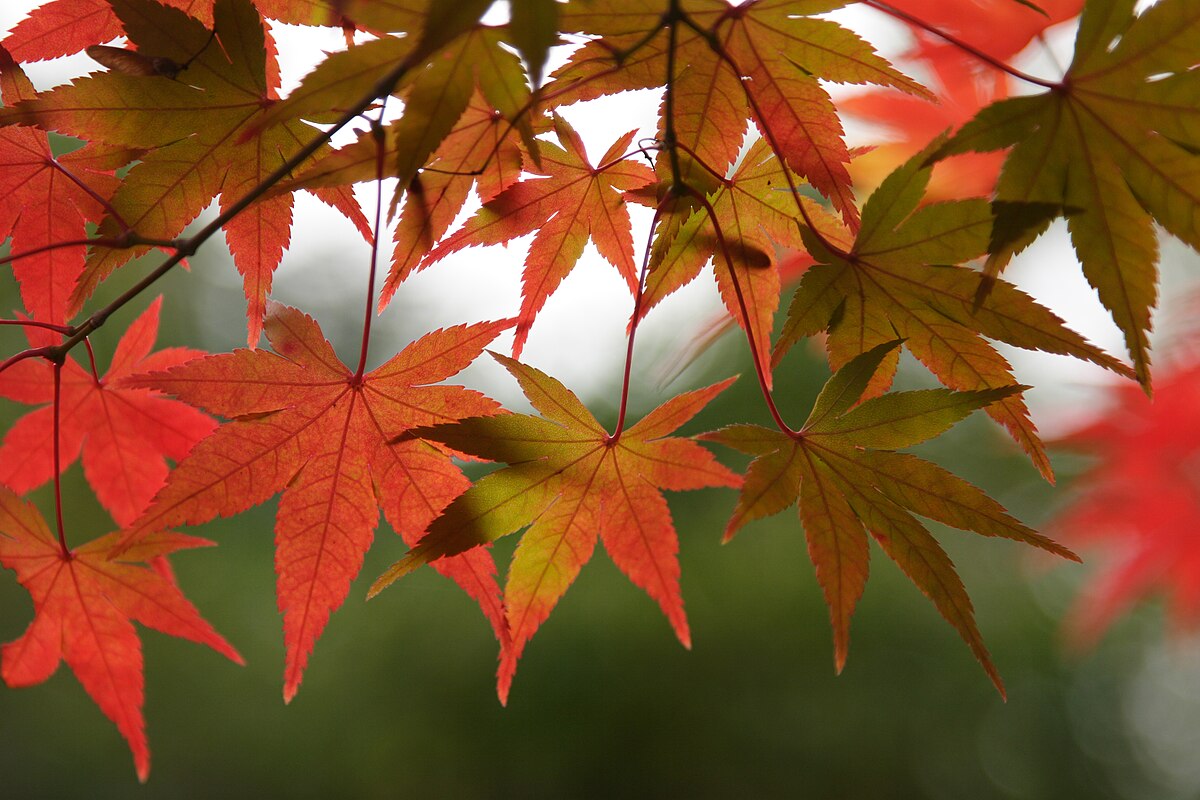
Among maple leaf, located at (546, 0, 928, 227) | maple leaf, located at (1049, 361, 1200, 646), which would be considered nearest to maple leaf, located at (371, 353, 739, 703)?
maple leaf, located at (546, 0, 928, 227)

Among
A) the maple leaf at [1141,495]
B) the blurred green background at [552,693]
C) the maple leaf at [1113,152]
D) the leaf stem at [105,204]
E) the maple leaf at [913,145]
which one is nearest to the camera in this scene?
the maple leaf at [1113,152]

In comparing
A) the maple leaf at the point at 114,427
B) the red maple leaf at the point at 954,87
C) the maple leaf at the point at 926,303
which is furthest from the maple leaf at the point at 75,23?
the red maple leaf at the point at 954,87

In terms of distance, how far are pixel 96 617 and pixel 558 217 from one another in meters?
0.57

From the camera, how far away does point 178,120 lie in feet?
1.88

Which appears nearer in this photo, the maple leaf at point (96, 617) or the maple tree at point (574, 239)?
the maple tree at point (574, 239)

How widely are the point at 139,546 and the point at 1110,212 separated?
2.49 ft

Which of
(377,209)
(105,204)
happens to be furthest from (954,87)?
(105,204)

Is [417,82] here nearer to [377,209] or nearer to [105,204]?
[377,209]

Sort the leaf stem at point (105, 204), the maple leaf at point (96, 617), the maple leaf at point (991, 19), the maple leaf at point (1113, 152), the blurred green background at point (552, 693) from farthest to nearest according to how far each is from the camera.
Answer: the blurred green background at point (552, 693) < the maple leaf at point (991, 19) < the maple leaf at point (96, 617) < the leaf stem at point (105, 204) < the maple leaf at point (1113, 152)

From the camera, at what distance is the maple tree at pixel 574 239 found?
49cm

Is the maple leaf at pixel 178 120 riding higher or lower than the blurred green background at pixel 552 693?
higher

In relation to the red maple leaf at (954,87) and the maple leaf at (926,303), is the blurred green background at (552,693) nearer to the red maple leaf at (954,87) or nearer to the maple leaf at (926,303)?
the red maple leaf at (954,87)

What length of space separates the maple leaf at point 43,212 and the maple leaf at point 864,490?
51 centimetres

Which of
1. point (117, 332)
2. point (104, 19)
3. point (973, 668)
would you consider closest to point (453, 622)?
point (117, 332)
